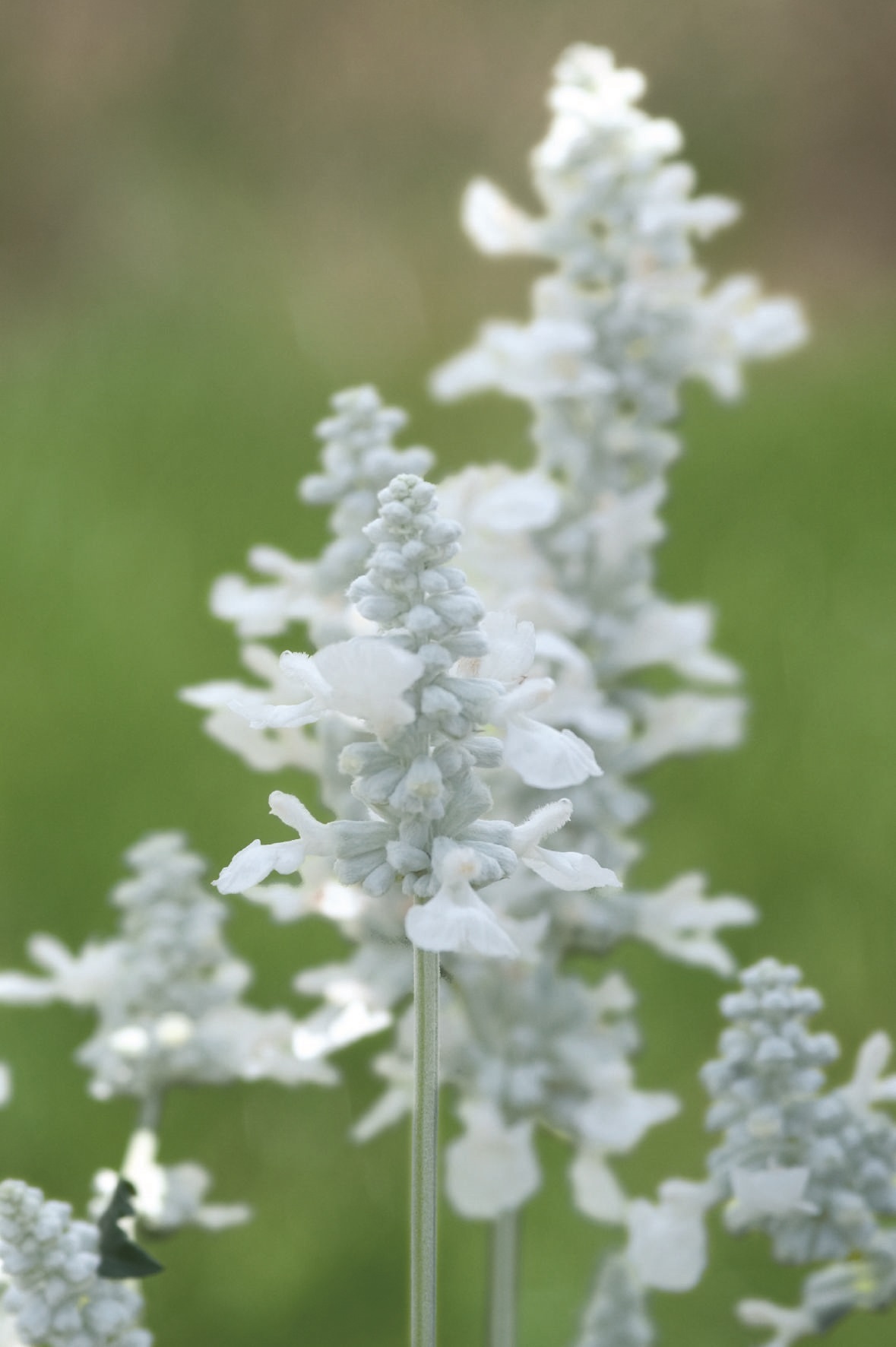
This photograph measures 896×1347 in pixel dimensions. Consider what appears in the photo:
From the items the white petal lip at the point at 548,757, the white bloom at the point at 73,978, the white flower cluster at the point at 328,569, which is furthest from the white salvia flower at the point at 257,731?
the white petal lip at the point at 548,757

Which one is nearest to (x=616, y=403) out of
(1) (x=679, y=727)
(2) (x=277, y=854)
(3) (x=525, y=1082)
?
(1) (x=679, y=727)

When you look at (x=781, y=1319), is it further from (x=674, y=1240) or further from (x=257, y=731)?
(x=257, y=731)

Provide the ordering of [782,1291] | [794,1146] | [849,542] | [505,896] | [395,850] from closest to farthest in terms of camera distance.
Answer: [395,850], [794,1146], [505,896], [782,1291], [849,542]

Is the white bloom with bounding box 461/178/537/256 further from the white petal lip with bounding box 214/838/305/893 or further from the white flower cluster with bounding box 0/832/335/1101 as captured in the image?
the white petal lip with bounding box 214/838/305/893

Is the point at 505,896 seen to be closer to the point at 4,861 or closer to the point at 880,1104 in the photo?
the point at 880,1104

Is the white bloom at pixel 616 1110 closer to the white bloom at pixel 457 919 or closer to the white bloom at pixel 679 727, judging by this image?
the white bloom at pixel 679 727

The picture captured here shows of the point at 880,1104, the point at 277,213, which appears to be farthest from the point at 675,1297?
the point at 277,213

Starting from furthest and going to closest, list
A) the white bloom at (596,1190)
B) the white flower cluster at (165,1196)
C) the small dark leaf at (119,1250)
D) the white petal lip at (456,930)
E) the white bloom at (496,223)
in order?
1. the white bloom at (496,223)
2. the white bloom at (596,1190)
3. the white flower cluster at (165,1196)
4. the small dark leaf at (119,1250)
5. the white petal lip at (456,930)
